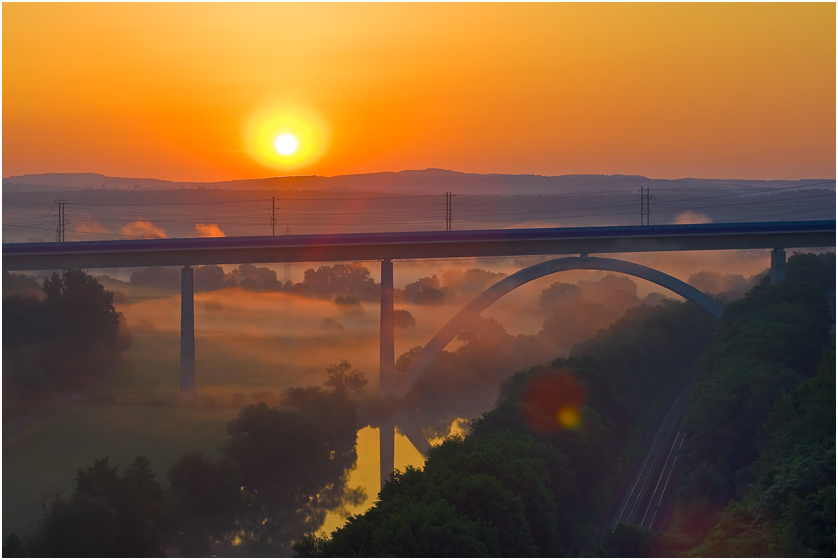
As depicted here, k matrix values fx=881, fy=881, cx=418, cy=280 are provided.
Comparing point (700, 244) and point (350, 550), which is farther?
point (700, 244)

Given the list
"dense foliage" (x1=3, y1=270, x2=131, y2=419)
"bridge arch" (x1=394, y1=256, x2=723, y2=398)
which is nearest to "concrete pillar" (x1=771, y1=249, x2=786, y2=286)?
"bridge arch" (x1=394, y1=256, x2=723, y2=398)

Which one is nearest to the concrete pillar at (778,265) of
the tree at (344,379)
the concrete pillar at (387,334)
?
the concrete pillar at (387,334)

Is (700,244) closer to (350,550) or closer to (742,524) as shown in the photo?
(742,524)

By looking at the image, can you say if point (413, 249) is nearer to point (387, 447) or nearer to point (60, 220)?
point (387, 447)

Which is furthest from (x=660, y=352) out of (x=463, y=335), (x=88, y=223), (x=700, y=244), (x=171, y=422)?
(x=88, y=223)

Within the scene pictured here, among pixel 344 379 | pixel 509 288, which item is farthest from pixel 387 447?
pixel 509 288

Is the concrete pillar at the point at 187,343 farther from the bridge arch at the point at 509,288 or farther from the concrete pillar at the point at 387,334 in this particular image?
the bridge arch at the point at 509,288

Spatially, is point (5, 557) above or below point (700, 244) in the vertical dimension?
below
